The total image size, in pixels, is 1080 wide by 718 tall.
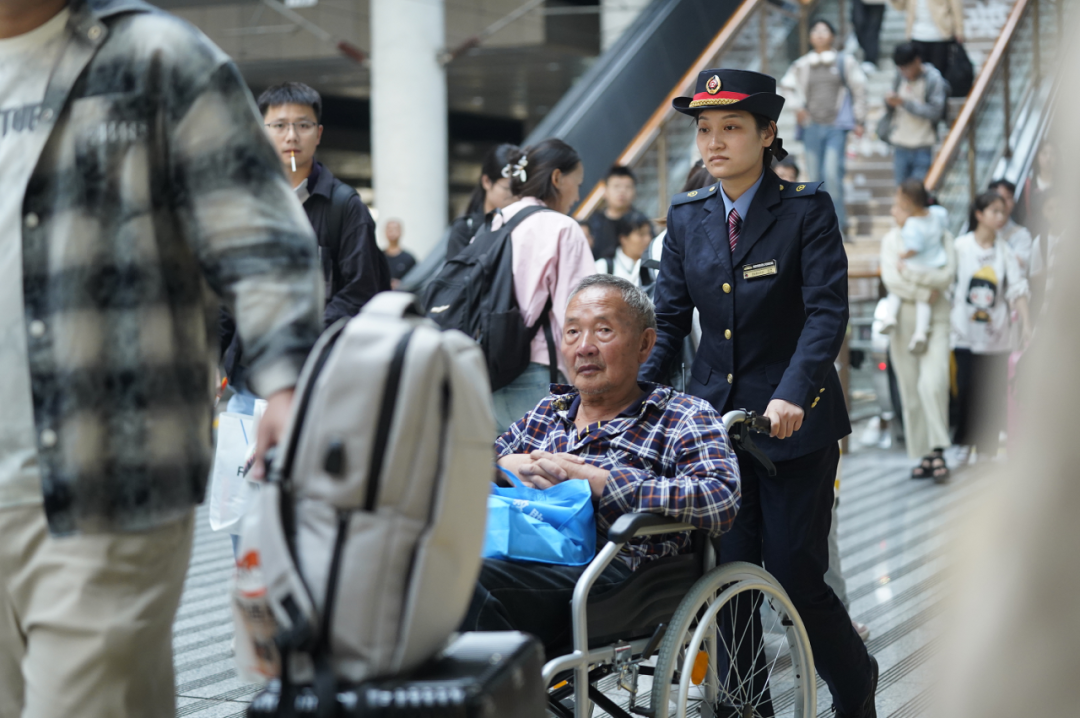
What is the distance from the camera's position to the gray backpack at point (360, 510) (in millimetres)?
1495

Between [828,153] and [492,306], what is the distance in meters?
7.24

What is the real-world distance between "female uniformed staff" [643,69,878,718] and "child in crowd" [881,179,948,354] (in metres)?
5.01

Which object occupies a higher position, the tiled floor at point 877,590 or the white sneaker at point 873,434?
the tiled floor at point 877,590

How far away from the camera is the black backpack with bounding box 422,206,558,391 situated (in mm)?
4098

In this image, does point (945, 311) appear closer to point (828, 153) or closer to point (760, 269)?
point (828, 153)

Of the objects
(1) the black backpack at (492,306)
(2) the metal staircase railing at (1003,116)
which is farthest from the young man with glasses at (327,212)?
(2) the metal staircase railing at (1003,116)

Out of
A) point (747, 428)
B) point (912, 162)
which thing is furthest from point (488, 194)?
point (912, 162)

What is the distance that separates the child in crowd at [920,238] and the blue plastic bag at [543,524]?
584 cm

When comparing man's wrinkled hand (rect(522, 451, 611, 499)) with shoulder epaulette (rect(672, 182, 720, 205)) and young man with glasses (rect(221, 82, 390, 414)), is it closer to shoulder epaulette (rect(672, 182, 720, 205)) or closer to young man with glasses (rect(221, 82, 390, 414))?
shoulder epaulette (rect(672, 182, 720, 205))

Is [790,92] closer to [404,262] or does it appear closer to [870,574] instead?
[404,262]

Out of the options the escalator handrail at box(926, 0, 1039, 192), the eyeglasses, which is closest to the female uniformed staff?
the eyeglasses

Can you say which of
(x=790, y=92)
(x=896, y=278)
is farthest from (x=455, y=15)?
(x=896, y=278)

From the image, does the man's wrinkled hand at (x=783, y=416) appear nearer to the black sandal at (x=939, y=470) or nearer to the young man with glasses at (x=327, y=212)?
the young man with glasses at (x=327, y=212)

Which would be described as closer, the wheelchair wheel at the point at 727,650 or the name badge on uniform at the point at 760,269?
the wheelchair wheel at the point at 727,650
